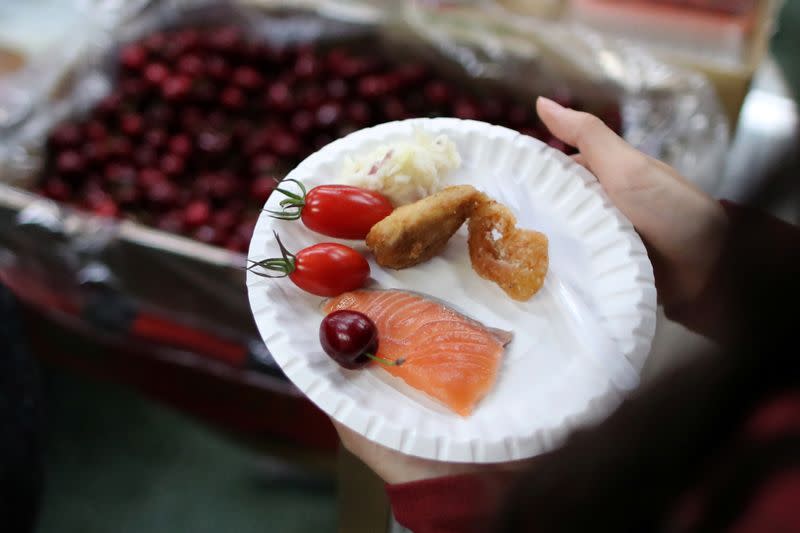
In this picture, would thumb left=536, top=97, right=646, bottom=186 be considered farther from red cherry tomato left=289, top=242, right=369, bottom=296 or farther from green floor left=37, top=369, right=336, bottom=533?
green floor left=37, top=369, right=336, bottom=533

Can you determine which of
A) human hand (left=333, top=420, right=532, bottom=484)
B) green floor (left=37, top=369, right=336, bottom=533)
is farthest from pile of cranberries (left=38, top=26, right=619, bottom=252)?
human hand (left=333, top=420, right=532, bottom=484)

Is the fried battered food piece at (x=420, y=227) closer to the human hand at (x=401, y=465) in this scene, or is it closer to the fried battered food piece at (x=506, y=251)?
the fried battered food piece at (x=506, y=251)

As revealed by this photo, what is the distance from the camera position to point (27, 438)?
1341mm

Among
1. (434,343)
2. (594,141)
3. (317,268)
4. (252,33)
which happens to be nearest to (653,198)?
(594,141)

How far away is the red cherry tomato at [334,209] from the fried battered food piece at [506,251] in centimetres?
→ 15

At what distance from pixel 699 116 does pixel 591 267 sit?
1.00 m

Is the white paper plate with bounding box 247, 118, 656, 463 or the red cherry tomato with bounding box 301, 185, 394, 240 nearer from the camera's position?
the white paper plate with bounding box 247, 118, 656, 463

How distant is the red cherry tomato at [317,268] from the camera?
881 millimetres

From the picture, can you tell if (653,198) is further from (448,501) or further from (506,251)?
(448,501)

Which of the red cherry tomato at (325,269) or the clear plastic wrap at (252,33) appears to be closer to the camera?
the red cherry tomato at (325,269)

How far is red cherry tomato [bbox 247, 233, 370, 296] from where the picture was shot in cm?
88

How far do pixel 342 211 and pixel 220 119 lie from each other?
3.76 feet

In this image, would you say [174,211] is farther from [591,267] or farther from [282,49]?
[591,267]

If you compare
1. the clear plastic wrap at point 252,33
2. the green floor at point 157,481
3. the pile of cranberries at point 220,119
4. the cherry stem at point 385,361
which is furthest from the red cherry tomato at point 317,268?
the green floor at point 157,481
